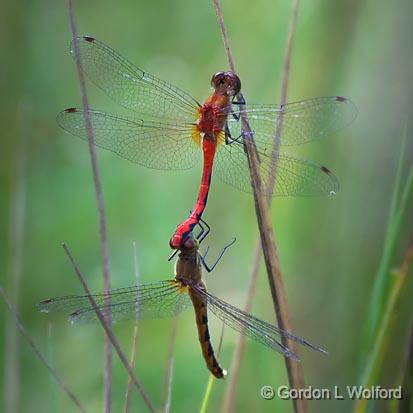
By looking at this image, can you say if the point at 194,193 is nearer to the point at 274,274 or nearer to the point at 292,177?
the point at 292,177

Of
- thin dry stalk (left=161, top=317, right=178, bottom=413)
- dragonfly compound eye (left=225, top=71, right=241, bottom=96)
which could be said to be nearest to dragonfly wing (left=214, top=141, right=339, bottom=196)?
dragonfly compound eye (left=225, top=71, right=241, bottom=96)

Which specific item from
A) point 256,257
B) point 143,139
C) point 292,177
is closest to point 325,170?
point 292,177

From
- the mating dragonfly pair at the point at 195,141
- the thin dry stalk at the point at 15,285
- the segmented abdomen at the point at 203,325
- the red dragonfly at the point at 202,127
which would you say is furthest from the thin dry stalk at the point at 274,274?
the thin dry stalk at the point at 15,285

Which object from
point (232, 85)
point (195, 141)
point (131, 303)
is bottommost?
point (131, 303)

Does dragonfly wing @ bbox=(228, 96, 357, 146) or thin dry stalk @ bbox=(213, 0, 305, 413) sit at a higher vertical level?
dragonfly wing @ bbox=(228, 96, 357, 146)

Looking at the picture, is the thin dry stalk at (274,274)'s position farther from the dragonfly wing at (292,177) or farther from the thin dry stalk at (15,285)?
the thin dry stalk at (15,285)

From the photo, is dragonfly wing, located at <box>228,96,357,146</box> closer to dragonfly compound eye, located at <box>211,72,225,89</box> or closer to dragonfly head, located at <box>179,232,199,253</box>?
dragonfly compound eye, located at <box>211,72,225,89</box>

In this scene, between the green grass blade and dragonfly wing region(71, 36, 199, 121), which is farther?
dragonfly wing region(71, 36, 199, 121)

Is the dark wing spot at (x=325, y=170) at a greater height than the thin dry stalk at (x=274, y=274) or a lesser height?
greater
